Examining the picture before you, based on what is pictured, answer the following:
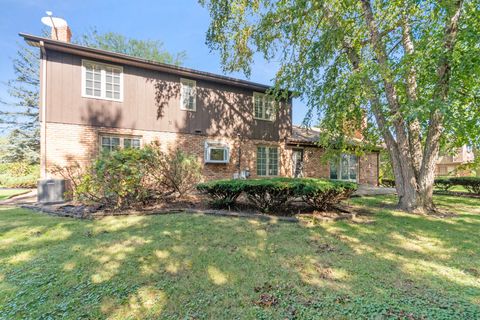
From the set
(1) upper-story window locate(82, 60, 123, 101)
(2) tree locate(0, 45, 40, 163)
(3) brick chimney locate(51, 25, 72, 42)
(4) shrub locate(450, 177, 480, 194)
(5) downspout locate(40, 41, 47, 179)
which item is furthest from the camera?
(2) tree locate(0, 45, 40, 163)

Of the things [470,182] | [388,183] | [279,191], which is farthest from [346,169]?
[279,191]

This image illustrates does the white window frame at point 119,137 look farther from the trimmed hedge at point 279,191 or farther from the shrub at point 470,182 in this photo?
the shrub at point 470,182

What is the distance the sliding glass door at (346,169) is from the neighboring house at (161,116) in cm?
10

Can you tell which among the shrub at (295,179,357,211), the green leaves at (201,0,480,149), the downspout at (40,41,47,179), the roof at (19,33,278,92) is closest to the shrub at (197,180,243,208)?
the shrub at (295,179,357,211)

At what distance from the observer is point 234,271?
315 cm

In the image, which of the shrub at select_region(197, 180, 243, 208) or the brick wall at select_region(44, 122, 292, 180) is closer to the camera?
the shrub at select_region(197, 180, 243, 208)

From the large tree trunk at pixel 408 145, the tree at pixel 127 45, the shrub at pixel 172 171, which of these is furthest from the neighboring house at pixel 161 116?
the tree at pixel 127 45

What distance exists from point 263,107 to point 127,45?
20.4 m

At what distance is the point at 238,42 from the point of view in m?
10.6

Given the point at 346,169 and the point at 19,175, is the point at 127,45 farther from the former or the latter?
the point at 346,169

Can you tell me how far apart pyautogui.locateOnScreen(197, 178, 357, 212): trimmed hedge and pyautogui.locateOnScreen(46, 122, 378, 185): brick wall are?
3.76 meters

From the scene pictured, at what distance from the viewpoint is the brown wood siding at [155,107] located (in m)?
8.46

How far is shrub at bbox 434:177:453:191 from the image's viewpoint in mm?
12595

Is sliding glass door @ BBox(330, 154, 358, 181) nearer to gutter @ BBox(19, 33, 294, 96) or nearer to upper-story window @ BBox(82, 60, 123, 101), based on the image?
gutter @ BBox(19, 33, 294, 96)
